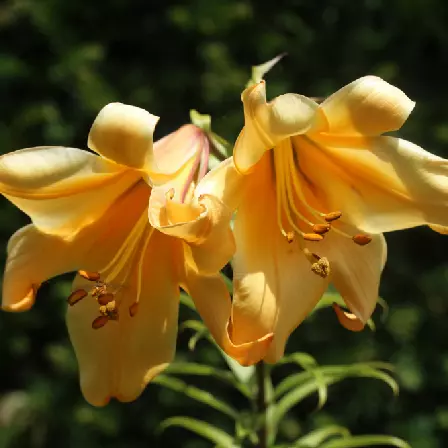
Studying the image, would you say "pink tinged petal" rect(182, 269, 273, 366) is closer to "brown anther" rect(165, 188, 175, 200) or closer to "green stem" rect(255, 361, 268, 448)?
"brown anther" rect(165, 188, 175, 200)

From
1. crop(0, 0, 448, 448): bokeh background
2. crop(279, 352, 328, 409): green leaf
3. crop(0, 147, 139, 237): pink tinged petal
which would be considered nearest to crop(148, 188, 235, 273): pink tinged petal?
crop(0, 147, 139, 237): pink tinged petal

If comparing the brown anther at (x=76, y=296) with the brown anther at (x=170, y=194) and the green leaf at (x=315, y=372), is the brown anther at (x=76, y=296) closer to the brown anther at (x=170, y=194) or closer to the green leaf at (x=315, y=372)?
the brown anther at (x=170, y=194)

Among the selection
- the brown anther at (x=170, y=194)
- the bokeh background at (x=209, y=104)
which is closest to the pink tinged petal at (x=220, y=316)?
the brown anther at (x=170, y=194)

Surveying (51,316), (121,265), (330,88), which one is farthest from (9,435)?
(121,265)

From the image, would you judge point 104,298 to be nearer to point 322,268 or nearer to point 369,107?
point 322,268

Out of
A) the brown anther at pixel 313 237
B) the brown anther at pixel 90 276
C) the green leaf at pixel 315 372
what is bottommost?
the green leaf at pixel 315 372

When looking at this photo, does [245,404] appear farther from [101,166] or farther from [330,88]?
[101,166]

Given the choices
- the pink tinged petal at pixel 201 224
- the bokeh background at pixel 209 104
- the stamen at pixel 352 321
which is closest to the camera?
the pink tinged petal at pixel 201 224
